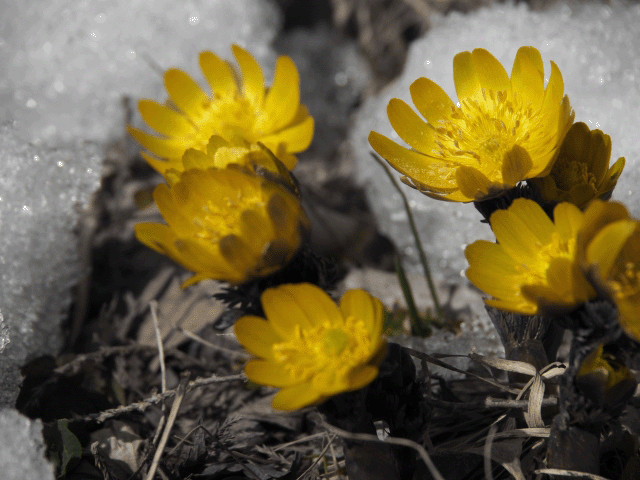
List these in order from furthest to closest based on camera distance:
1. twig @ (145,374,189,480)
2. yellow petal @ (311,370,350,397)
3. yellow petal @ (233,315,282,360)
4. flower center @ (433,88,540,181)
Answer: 1. twig @ (145,374,189,480)
2. flower center @ (433,88,540,181)
3. yellow petal @ (233,315,282,360)
4. yellow petal @ (311,370,350,397)

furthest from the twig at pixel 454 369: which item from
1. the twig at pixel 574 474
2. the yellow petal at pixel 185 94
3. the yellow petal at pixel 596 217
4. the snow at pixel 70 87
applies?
the snow at pixel 70 87

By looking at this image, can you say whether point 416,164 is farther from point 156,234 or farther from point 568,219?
point 156,234

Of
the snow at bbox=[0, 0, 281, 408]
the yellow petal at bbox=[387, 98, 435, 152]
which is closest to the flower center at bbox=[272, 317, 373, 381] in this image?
the yellow petal at bbox=[387, 98, 435, 152]

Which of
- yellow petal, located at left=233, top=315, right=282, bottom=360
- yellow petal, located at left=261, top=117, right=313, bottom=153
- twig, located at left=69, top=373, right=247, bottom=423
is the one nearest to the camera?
yellow petal, located at left=233, top=315, right=282, bottom=360

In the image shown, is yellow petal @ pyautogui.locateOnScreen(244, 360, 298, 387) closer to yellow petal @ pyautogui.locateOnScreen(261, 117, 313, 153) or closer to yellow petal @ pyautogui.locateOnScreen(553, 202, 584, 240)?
yellow petal @ pyautogui.locateOnScreen(553, 202, 584, 240)

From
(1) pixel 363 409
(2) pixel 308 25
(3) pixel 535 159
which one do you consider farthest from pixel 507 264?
(2) pixel 308 25

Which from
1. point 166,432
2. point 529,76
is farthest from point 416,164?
point 166,432
